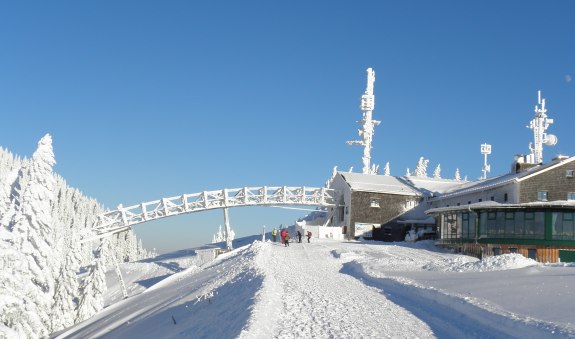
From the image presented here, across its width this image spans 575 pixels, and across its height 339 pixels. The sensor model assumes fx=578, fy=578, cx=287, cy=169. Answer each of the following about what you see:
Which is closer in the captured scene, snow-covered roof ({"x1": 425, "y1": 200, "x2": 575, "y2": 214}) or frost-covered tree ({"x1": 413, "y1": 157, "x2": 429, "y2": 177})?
snow-covered roof ({"x1": 425, "y1": 200, "x2": 575, "y2": 214})

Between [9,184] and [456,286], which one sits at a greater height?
[9,184]

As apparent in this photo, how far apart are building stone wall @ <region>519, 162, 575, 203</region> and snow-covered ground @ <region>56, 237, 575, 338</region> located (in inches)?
670

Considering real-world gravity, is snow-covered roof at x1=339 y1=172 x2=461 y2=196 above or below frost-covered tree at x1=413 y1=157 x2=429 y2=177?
below

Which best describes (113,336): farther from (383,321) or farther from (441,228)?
(441,228)

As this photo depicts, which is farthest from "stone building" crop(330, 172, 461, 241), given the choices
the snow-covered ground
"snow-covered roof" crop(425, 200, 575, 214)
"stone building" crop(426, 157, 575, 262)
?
the snow-covered ground

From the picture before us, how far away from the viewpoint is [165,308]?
2147 cm

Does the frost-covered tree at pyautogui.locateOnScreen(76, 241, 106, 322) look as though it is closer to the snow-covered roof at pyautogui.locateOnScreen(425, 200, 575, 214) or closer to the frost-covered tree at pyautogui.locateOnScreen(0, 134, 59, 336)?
the frost-covered tree at pyautogui.locateOnScreen(0, 134, 59, 336)

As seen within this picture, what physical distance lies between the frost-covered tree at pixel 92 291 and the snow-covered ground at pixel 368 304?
15.3 metres

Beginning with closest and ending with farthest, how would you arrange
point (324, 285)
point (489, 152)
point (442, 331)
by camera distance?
1. point (442, 331)
2. point (324, 285)
3. point (489, 152)

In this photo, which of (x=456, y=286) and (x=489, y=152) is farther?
(x=489, y=152)

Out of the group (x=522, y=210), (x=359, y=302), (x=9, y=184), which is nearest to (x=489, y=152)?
(x=522, y=210)

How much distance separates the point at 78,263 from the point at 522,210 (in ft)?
105

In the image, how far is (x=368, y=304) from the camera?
50.4ft

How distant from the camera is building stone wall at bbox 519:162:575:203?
40.8 metres
